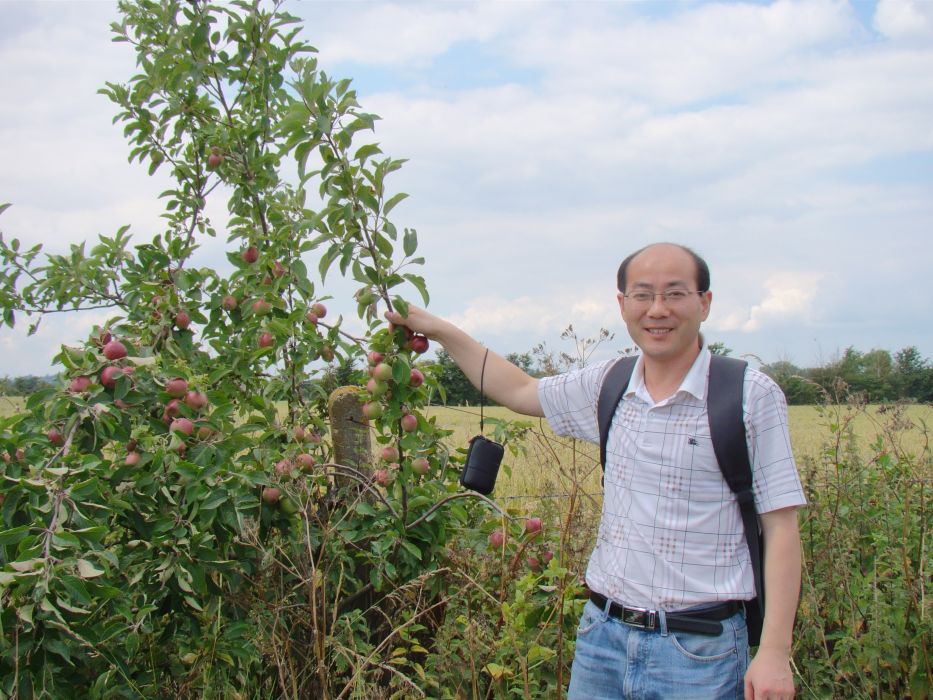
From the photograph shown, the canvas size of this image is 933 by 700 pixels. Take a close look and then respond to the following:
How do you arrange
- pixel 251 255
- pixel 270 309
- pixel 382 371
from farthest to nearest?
pixel 251 255, pixel 270 309, pixel 382 371

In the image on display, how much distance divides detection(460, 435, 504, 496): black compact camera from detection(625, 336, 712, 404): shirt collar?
0.61 meters

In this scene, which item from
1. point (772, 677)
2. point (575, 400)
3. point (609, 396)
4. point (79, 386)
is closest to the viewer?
point (772, 677)

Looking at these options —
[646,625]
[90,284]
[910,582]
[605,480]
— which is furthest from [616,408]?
[90,284]

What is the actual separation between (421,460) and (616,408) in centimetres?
98

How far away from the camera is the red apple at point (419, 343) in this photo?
9.85 ft

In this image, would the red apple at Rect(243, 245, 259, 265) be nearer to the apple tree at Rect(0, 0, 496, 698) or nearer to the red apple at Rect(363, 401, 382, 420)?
the apple tree at Rect(0, 0, 496, 698)

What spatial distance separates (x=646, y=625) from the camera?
215 centimetres

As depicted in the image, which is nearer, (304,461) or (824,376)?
(304,461)

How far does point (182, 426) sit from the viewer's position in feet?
9.45

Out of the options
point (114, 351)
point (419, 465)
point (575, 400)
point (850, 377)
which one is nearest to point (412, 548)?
point (419, 465)

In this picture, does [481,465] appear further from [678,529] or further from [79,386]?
A: [79,386]

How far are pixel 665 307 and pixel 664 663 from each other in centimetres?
91

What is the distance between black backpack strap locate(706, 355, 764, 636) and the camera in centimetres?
212

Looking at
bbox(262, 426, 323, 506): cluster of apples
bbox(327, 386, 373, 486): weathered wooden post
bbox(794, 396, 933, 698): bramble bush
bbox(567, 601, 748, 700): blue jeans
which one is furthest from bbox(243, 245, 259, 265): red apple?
bbox(794, 396, 933, 698): bramble bush
